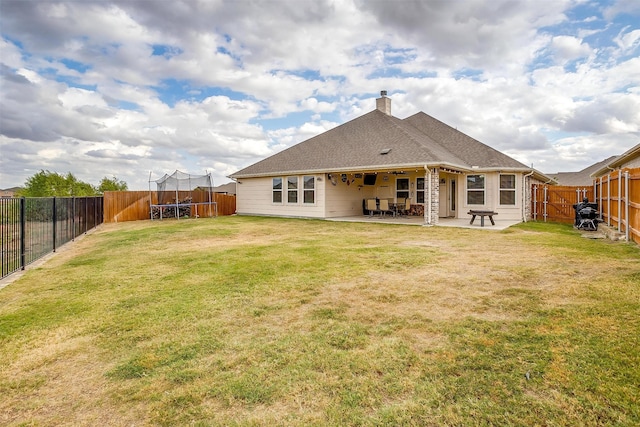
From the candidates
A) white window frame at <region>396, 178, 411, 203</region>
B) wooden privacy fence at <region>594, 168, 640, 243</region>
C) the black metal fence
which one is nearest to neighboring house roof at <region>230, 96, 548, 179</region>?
white window frame at <region>396, 178, 411, 203</region>

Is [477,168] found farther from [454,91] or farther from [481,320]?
[481,320]

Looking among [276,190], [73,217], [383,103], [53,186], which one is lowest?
[73,217]

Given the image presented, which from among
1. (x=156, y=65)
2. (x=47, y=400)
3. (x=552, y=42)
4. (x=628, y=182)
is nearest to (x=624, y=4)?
(x=552, y=42)

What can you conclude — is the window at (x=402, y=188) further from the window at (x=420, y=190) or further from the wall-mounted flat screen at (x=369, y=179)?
the wall-mounted flat screen at (x=369, y=179)

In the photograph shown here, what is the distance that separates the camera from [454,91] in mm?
17750

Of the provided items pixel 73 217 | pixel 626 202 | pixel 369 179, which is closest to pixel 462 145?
pixel 369 179

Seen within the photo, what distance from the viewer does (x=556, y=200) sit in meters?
14.6

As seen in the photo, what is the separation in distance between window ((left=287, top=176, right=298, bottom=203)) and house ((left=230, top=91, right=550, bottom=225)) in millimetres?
51

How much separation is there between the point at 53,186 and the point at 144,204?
7.26 m

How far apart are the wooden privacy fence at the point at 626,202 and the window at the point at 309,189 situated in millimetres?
10774

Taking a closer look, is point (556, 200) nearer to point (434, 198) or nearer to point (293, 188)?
point (434, 198)

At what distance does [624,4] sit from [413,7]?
219 inches

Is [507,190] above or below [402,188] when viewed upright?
below

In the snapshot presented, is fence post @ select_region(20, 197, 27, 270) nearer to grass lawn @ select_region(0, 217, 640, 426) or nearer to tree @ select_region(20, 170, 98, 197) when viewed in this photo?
grass lawn @ select_region(0, 217, 640, 426)
